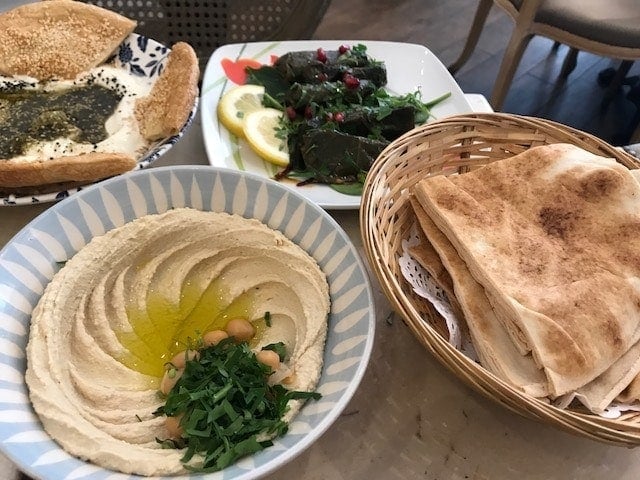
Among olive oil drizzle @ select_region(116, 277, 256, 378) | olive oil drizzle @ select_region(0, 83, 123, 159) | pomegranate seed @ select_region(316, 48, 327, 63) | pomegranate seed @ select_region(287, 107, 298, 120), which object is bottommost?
olive oil drizzle @ select_region(116, 277, 256, 378)

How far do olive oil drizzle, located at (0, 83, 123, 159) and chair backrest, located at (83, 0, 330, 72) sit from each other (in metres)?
0.56

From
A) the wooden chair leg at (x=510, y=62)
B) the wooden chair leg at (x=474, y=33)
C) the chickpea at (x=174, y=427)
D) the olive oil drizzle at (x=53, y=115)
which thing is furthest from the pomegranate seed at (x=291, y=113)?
the wooden chair leg at (x=474, y=33)

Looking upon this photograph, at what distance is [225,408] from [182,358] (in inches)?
4.8

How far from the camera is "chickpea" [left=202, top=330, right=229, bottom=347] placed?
33.2 inches

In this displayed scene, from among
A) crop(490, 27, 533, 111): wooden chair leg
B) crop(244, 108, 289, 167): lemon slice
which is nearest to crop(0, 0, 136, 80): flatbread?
crop(244, 108, 289, 167): lemon slice

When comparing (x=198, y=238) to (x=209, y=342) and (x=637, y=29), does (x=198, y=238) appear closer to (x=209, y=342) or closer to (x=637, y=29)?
(x=209, y=342)

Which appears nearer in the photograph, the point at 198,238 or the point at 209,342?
the point at 209,342

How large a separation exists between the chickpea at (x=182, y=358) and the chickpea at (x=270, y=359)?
9cm

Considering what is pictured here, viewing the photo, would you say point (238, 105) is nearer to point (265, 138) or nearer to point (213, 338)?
point (265, 138)

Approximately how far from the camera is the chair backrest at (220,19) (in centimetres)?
172

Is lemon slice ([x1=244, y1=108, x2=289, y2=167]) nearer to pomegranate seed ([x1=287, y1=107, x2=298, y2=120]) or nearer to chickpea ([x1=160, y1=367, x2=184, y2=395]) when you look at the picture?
pomegranate seed ([x1=287, y1=107, x2=298, y2=120])

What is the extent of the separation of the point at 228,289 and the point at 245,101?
615mm

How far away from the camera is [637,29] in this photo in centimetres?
203

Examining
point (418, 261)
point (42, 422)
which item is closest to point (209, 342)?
point (42, 422)
